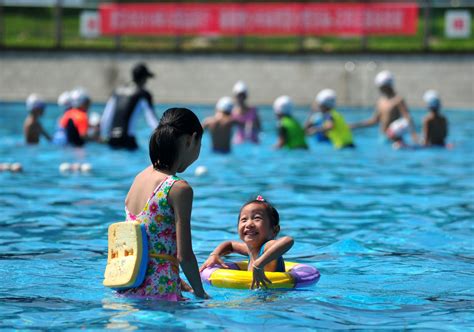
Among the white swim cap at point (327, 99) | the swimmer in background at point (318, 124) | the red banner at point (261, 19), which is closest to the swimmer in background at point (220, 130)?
the swimmer in background at point (318, 124)

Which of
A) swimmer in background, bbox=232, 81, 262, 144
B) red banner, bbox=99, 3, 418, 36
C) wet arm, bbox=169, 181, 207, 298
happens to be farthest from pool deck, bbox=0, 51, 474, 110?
wet arm, bbox=169, 181, 207, 298

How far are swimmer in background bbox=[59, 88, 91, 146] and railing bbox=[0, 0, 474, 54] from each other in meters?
10.7

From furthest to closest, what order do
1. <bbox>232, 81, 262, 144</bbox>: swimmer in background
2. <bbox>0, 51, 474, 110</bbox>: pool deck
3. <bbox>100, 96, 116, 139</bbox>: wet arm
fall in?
1. <bbox>0, 51, 474, 110</bbox>: pool deck
2. <bbox>232, 81, 262, 144</bbox>: swimmer in background
3. <bbox>100, 96, 116, 139</bbox>: wet arm

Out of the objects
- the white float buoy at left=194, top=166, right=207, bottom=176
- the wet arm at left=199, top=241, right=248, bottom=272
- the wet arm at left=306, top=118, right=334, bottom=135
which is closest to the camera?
the wet arm at left=199, top=241, right=248, bottom=272

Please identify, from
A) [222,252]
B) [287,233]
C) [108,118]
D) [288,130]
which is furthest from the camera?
[288,130]

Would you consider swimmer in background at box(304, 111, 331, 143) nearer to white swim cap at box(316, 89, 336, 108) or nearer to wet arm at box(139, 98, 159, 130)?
white swim cap at box(316, 89, 336, 108)

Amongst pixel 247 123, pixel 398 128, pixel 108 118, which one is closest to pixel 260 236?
pixel 108 118

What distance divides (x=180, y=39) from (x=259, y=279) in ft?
74.1

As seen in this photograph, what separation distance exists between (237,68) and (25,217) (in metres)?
17.9

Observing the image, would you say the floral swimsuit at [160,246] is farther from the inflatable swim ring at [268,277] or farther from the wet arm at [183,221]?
the inflatable swim ring at [268,277]

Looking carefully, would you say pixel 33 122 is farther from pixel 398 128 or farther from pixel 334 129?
pixel 398 128

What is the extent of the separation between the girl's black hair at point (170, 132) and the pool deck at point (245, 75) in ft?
70.4

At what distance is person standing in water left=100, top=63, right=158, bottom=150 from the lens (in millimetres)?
16375

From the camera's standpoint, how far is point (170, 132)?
18.6ft
